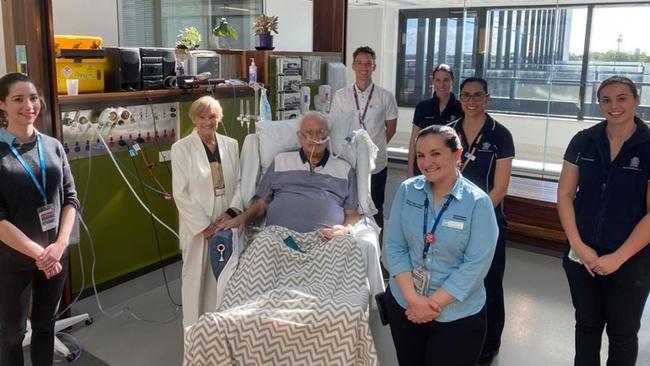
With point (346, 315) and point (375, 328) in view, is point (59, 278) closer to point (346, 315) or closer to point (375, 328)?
point (346, 315)

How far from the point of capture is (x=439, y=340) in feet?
6.40

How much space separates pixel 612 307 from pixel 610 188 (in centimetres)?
46

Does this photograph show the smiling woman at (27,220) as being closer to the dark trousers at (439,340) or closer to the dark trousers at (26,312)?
the dark trousers at (26,312)

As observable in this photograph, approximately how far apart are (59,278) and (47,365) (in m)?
0.41

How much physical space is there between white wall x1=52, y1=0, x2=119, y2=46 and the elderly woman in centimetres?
328

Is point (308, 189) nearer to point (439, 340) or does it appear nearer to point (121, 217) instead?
point (439, 340)

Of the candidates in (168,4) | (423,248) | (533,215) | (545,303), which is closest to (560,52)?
(533,215)

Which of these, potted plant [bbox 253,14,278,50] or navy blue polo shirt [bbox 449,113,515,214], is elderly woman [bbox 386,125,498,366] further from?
potted plant [bbox 253,14,278,50]

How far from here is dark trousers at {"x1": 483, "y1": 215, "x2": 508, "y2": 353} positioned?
8.68ft

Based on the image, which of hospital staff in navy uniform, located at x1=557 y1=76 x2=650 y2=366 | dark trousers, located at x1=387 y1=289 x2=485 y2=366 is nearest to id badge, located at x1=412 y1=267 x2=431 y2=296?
dark trousers, located at x1=387 y1=289 x2=485 y2=366

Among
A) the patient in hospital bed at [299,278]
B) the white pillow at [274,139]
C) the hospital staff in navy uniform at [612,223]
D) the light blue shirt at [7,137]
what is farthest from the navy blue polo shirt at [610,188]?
the light blue shirt at [7,137]

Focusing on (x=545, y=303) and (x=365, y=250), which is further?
(x=545, y=303)

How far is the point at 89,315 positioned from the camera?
336cm

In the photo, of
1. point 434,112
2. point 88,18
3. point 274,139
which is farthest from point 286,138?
point 88,18
